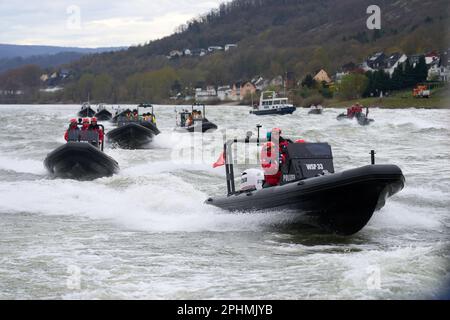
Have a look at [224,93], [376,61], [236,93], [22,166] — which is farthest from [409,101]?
[224,93]

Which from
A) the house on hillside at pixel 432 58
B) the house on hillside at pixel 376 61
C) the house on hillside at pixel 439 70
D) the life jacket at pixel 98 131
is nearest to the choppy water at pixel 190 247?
the life jacket at pixel 98 131

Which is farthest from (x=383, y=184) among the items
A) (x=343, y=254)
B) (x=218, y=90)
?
(x=218, y=90)

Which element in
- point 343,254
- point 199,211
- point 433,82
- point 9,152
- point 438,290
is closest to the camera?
point 438,290

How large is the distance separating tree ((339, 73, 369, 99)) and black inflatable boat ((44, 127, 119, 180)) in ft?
236

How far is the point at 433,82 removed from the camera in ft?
275

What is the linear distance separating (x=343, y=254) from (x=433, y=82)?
78.4m

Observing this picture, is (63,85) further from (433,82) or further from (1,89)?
(433,82)

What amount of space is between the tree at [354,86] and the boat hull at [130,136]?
60.9 meters

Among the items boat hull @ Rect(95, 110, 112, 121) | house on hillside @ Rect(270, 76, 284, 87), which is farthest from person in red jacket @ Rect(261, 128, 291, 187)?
house on hillside @ Rect(270, 76, 284, 87)

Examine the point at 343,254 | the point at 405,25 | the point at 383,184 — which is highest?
the point at 405,25

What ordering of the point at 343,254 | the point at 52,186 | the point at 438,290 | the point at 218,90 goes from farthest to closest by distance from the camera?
the point at 218,90 → the point at 52,186 → the point at 343,254 → the point at 438,290

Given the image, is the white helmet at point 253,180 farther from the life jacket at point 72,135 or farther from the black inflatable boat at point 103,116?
the black inflatable boat at point 103,116

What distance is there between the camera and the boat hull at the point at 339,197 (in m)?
9.57

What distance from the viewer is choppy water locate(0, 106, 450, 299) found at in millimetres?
7645
